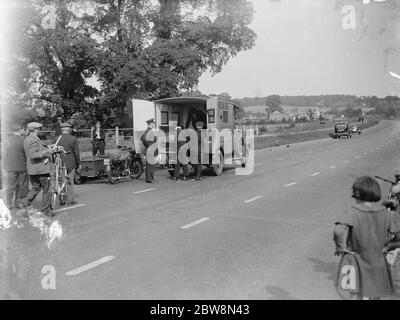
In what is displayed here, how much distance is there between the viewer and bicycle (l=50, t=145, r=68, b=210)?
1075 cm

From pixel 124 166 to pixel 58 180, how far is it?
198 inches

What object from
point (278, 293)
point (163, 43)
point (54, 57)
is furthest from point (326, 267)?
point (54, 57)

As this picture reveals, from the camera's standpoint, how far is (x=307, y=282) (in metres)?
5.59

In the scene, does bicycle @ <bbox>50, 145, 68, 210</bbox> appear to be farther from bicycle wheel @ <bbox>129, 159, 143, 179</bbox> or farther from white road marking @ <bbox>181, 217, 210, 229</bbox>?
bicycle wheel @ <bbox>129, 159, 143, 179</bbox>

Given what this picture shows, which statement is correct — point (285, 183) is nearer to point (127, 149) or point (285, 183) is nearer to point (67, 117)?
point (127, 149)

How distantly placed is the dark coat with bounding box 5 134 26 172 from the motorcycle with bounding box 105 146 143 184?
15.8ft

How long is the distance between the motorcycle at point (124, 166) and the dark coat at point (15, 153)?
4.81 metres

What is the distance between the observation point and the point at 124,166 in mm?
15883

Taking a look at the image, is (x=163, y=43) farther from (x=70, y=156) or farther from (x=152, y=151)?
(x=70, y=156)

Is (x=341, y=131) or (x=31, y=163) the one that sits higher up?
(x=31, y=163)

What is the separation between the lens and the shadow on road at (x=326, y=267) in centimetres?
591

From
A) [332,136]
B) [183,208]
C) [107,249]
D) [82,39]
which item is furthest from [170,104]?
[332,136]

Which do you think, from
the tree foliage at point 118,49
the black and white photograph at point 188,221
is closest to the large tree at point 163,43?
the tree foliage at point 118,49

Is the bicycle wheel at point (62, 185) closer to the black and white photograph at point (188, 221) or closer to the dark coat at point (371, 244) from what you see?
the black and white photograph at point (188, 221)
